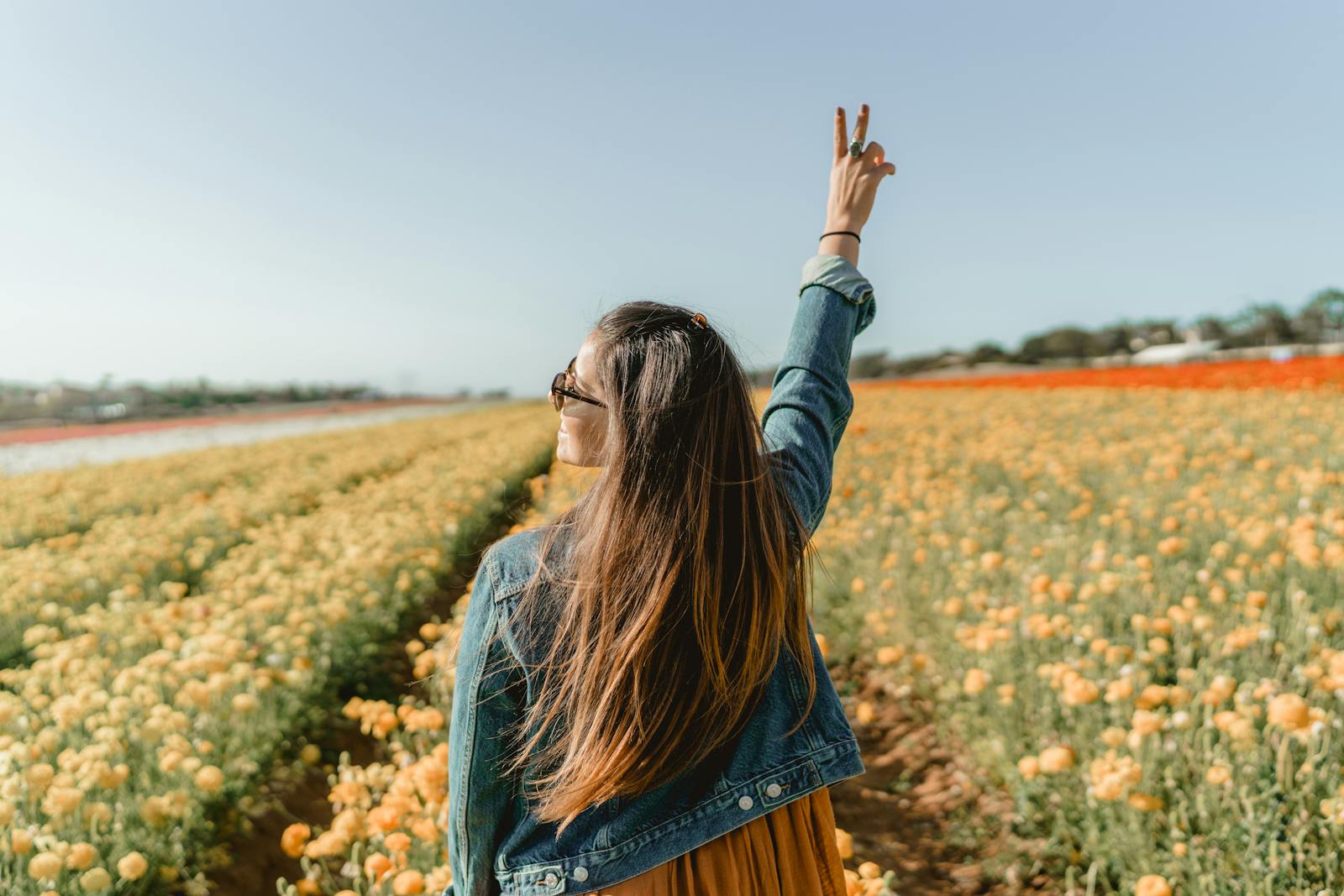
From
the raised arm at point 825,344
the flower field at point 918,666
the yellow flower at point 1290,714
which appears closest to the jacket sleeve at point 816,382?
the raised arm at point 825,344

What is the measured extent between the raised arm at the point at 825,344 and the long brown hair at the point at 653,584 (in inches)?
8.6

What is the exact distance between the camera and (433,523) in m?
5.98

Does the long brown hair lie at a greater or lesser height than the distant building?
lesser

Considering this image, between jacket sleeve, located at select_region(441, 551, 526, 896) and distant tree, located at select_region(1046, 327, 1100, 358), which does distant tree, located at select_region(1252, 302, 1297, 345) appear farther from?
Result: jacket sleeve, located at select_region(441, 551, 526, 896)

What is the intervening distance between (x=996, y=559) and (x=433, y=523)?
4.04 m

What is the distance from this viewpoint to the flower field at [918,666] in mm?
2221

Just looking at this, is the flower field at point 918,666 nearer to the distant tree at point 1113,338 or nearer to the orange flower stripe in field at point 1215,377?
the orange flower stripe in field at point 1215,377

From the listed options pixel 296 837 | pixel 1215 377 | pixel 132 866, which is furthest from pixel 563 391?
pixel 1215 377

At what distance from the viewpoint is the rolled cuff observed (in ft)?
4.67

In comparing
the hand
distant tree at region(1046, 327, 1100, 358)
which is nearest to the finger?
the hand

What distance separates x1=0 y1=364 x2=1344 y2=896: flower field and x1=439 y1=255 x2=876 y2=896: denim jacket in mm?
160

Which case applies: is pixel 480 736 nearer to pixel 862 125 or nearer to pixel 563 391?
pixel 563 391

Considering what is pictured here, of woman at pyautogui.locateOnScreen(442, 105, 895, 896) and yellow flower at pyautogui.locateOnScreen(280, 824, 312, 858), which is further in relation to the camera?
yellow flower at pyautogui.locateOnScreen(280, 824, 312, 858)

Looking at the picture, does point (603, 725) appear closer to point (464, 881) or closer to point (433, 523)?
point (464, 881)
